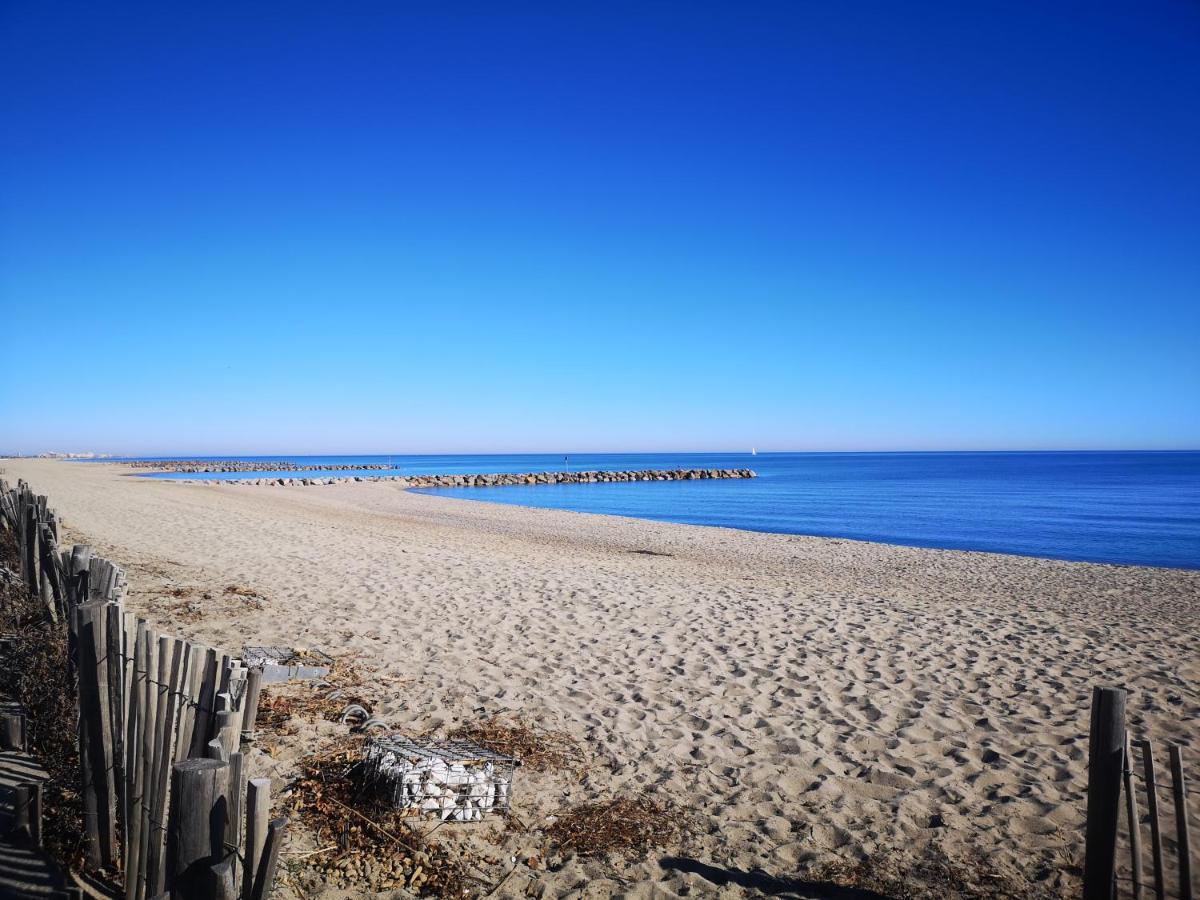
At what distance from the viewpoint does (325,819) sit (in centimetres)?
417

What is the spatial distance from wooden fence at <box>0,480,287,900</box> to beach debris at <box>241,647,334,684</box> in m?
2.42

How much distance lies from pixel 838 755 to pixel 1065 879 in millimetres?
1722

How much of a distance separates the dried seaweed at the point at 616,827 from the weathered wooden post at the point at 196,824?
205cm

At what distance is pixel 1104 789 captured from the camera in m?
3.24

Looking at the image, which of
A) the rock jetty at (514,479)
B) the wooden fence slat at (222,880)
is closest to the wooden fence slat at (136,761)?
the wooden fence slat at (222,880)

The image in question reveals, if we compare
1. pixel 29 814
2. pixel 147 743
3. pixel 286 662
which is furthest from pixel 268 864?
pixel 286 662

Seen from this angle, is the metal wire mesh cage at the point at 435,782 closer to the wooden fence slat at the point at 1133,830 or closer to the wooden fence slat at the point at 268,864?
the wooden fence slat at the point at 268,864

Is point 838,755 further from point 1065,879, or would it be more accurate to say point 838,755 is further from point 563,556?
point 563,556

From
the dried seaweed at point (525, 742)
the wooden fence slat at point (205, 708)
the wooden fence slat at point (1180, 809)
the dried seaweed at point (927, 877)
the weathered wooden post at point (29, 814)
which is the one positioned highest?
the wooden fence slat at point (205, 708)

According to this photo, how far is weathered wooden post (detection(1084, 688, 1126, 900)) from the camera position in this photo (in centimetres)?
316

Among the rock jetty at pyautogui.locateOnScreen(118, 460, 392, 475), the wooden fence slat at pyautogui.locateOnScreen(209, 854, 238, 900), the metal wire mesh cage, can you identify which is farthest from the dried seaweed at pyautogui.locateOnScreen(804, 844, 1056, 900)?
the rock jetty at pyautogui.locateOnScreen(118, 460, 392, 475)

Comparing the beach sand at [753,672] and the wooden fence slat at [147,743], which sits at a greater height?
the wooden fence slat at [147,743]

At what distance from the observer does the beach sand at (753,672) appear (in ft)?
14.5

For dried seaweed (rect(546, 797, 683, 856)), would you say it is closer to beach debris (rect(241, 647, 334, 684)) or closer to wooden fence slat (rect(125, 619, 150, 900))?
wooden fence slat (rect(125, 619, 150, 900))
